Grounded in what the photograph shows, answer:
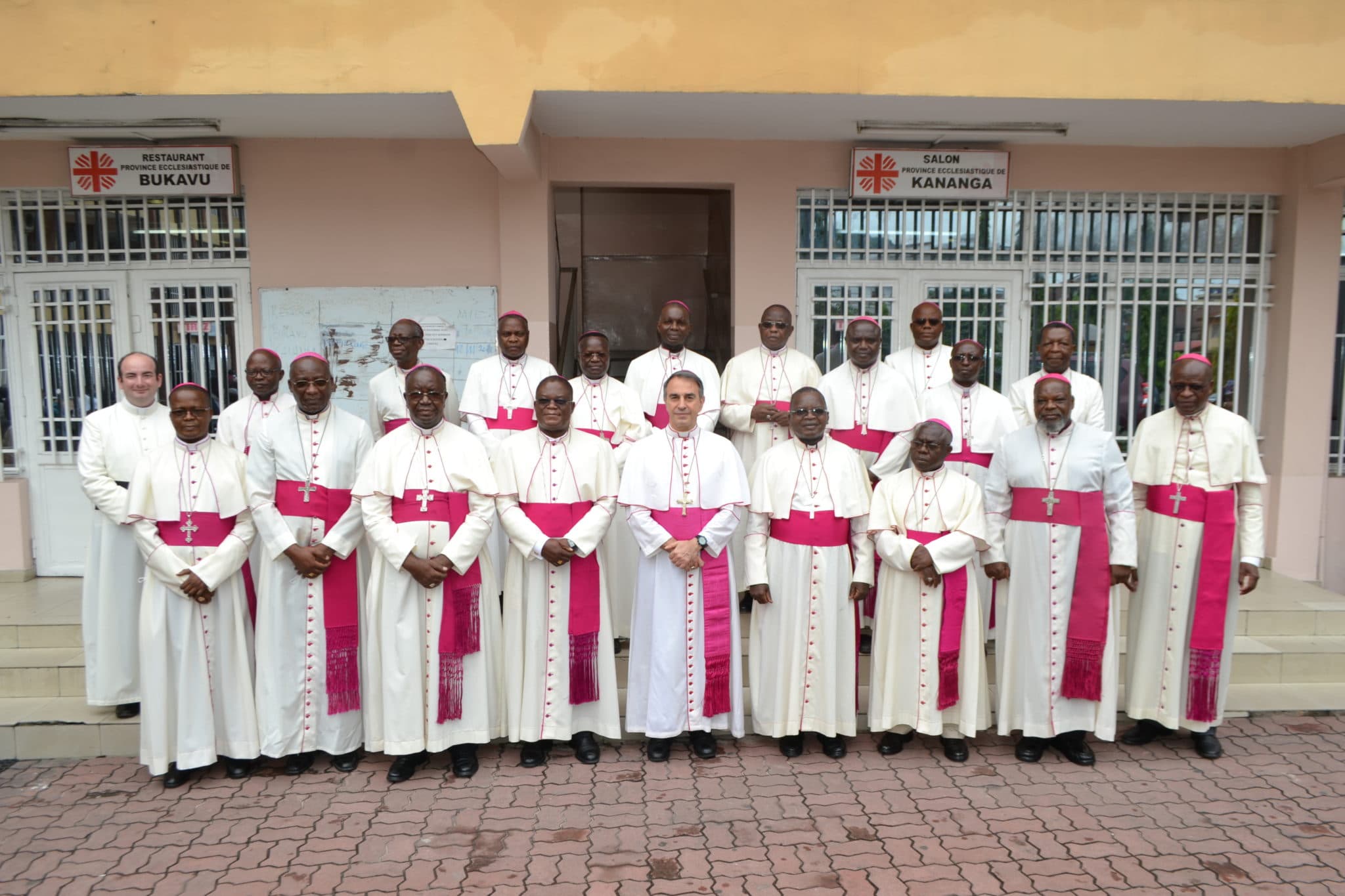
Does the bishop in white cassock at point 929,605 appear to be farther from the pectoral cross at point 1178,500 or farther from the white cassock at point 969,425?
the pectoral cross at point 1178,500

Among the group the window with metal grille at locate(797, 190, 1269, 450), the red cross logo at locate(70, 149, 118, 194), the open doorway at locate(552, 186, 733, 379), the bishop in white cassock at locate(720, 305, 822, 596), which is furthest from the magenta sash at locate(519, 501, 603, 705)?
the open doorway at locate(552, 186, 733, 379)

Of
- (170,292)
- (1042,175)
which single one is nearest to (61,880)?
(170,292)

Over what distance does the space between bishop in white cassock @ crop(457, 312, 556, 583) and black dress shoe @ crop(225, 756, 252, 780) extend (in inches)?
70.3

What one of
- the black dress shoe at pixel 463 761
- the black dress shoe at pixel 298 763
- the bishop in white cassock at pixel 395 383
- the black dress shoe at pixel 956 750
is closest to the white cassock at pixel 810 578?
the black dress shoe at pixel 956 750

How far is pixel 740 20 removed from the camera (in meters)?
5.84

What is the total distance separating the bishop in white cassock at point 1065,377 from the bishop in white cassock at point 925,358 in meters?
0.48

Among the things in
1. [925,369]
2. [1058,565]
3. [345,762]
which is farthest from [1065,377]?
[345,762]

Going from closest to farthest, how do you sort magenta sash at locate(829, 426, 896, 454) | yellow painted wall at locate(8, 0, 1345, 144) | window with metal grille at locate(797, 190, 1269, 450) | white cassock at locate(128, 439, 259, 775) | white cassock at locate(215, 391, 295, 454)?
white cassock at locate(128, 439, 259, 775), white cassock at locate(215, 391, 295, 454), yellow painted wall at locate(8, 0, 1345, 144), magenta sash at locate(829, 426, 896, 454), window with metal grille at locate(797, 190, 1269, 450)

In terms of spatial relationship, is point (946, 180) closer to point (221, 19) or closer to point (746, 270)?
point (746, 270)

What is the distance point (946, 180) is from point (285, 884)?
6.47 metres

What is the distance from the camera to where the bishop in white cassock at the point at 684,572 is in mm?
4832

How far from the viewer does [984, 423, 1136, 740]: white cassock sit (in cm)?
485

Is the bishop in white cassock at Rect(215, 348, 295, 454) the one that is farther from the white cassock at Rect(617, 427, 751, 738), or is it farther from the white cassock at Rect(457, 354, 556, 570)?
the white cassock at Rect(617, 427, 751, 738)

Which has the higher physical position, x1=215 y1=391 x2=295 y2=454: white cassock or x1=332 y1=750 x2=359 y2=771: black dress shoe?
x1=215 y1=391 x2=295 y2=454: white cassock
